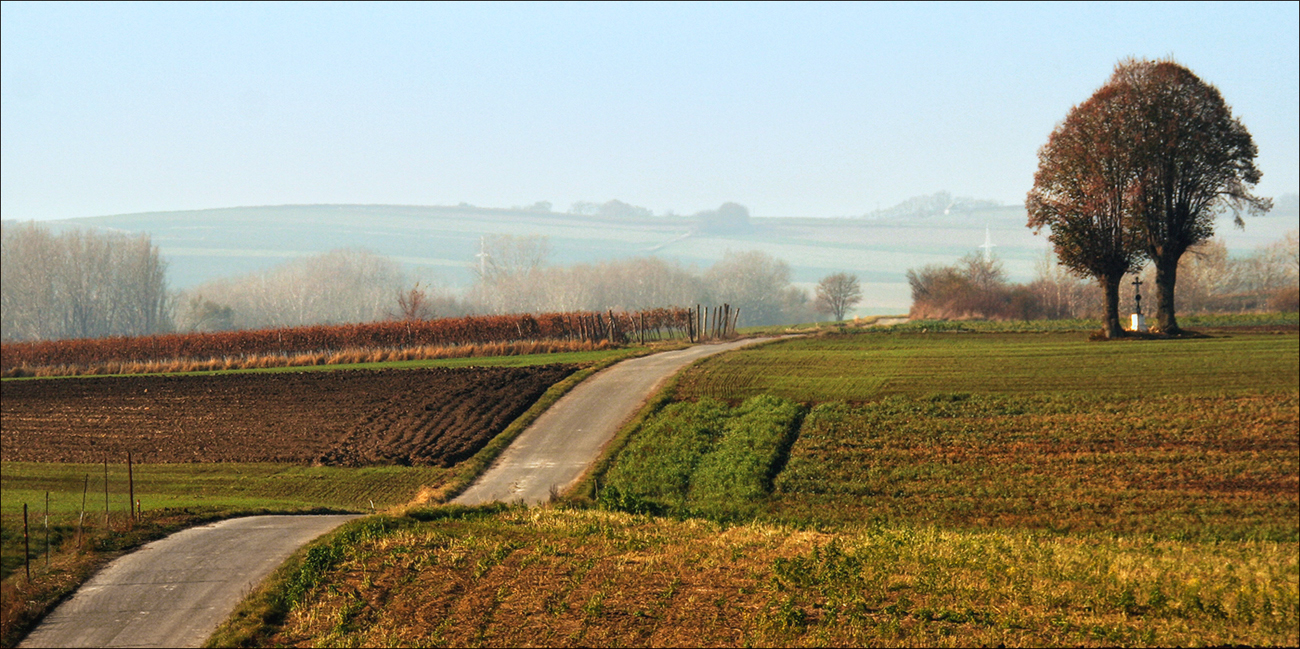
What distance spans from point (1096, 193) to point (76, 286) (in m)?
97.8

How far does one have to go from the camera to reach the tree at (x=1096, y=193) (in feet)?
129

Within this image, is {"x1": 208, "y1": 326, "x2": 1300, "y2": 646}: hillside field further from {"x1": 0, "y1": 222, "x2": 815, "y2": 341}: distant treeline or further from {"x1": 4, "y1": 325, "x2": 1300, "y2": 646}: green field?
{"x1": 0, "y1": 222, "x2": 815, "y2": 341}: distant treeline

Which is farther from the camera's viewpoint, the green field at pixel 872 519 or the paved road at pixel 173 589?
the paved road at pixel 173 589

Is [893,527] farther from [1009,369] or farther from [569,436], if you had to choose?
[1009,369]

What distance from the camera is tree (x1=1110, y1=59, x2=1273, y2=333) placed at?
128ft

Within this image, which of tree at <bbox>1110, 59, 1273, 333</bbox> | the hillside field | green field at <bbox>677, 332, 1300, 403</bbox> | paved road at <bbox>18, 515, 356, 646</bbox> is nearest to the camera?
the hillside field

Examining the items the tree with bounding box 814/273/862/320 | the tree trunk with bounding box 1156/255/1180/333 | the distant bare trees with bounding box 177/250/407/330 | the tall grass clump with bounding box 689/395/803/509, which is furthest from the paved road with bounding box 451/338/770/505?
the distant bare trees with bounding box 177/250/407/330

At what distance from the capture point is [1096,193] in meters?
39.7

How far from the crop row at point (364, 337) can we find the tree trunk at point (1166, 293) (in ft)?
72.6

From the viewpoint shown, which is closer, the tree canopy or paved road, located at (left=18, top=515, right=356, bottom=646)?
paved road, located at (left=18, top=515, right=356, bottom=646)

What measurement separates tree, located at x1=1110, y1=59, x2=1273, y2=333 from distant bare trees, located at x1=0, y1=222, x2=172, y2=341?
9529 centimetres

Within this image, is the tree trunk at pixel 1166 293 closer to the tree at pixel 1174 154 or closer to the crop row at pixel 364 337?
the tree at pixel 1174 154

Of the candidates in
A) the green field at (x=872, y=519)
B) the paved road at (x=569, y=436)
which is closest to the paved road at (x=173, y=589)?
the green field at (x=872, y=519)

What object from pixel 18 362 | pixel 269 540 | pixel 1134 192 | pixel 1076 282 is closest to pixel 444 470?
pixel 269 540
